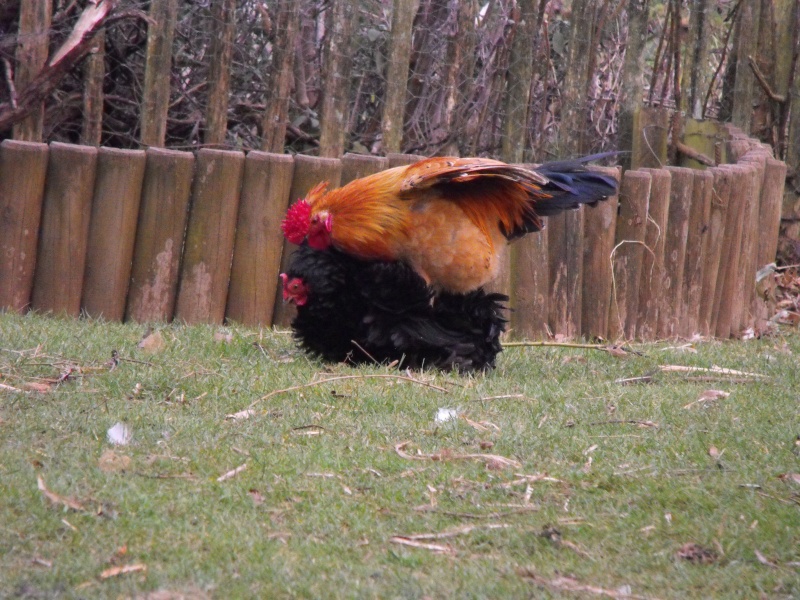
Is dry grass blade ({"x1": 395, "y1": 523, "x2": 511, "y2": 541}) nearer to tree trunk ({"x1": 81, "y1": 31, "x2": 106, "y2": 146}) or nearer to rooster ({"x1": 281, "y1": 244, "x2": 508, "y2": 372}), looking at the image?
rooster ({"x1": 281, "y1": 244, "x2": 508, "y2": 372})

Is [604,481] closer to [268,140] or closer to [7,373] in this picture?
[7,373]

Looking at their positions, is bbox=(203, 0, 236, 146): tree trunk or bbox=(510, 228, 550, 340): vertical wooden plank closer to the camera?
bbox=(510, 228, 550, 340): vertical wooden plank

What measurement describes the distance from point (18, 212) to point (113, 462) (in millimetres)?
3246

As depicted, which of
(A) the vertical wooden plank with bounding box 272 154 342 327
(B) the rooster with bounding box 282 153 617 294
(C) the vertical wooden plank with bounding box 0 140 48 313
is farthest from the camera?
(A) the vertical wooden plank with bounding box 272 154 342 327

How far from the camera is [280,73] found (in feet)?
24.0

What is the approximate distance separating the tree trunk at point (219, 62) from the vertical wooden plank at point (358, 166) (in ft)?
3.48

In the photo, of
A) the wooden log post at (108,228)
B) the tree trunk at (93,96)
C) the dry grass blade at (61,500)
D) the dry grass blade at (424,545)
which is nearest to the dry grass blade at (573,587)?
the dry grass blade at (424,545)

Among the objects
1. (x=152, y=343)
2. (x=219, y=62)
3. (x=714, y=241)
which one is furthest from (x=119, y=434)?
(x=714, y=241)

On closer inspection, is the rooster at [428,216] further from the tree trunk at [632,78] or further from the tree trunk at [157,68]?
the tree trunk at [632,78]

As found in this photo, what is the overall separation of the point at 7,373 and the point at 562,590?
2896 millimetres

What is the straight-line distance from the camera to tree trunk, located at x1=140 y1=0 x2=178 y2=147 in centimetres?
695

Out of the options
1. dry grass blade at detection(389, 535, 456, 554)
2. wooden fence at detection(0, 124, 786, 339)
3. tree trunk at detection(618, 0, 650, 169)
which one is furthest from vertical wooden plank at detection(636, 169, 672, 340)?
dry grass blade at detection(389, 535, 456, 554)

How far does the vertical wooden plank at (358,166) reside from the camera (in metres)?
6.82

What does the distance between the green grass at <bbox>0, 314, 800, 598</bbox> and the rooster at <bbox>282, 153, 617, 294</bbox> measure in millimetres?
597
